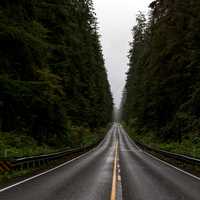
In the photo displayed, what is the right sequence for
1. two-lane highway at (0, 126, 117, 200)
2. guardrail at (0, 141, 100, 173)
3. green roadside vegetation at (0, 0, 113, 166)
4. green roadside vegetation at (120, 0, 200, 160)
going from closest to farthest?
two-lane highway at (0, 126, 117, 200) < guardrail at (0, 141, 100, 173) < green roadside vegetation at (0, 0, 113, 166) < green roadside vegetation at (120, 0, 200, 160)

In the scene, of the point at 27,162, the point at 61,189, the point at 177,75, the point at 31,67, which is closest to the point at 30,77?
the point at 31,67

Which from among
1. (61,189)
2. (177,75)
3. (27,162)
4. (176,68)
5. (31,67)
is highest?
(176,68)

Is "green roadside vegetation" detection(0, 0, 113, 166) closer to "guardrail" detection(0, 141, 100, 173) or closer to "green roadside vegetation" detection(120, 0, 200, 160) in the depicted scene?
"guardrail" detection(0, 141, 100, 173)

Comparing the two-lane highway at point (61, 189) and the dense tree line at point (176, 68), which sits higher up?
the dense tree line at point (176, 68)

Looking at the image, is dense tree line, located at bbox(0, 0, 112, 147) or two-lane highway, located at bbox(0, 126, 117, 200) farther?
dense tree line, located at bbox(0, 0, 112, 147)

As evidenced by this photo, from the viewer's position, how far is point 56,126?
99.3 feet

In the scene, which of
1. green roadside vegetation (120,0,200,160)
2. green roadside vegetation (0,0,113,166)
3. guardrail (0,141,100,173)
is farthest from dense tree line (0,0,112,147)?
green roadside vegetation (120,0,200,160)

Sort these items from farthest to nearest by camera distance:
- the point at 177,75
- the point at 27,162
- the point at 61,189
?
the point at 177,75 < the point at 27,162 < the point at 61,189

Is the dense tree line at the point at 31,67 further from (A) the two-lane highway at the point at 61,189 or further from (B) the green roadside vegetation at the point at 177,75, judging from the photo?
(B) the green roadside vegetation at the point at 177,75

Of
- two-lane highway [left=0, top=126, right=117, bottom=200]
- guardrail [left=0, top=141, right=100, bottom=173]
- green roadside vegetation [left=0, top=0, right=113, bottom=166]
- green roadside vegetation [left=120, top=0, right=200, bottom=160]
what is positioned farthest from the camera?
green roadside vegetation [left=120, top=0, right=200, bottom=160]

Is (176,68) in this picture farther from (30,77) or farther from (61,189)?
(61,189)

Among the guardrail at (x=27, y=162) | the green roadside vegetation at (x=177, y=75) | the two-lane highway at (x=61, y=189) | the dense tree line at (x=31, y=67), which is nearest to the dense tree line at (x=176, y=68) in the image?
the green roadside vegetation at (x=177, y=75)

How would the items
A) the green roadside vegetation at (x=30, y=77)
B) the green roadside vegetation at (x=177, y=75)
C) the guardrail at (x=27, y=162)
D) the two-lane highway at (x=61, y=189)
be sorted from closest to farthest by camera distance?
the two-lane highway at (x=61, y=189), the guardrail at (x=27, y=162), the green roadside vegetation at (x=30, y=77), the green roadside vegetation at (x=177, y=75)

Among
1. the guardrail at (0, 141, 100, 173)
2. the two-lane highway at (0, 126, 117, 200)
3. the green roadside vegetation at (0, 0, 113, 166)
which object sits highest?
the green roadside vegetation at (0, 0, 113, 166)
